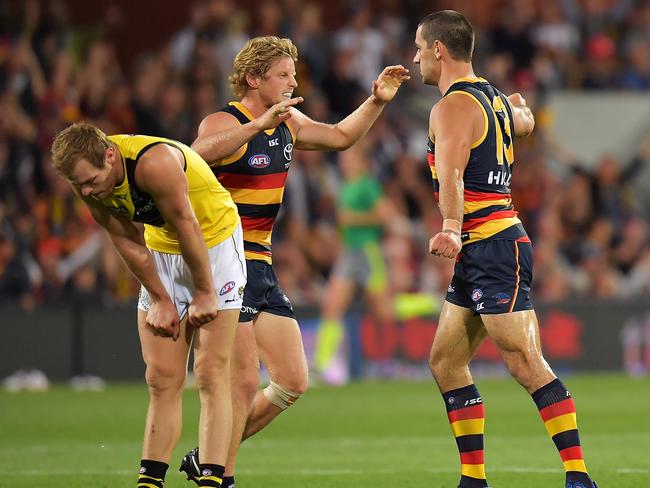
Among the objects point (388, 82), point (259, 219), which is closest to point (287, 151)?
point (259, 219)

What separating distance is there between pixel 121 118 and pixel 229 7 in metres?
2.82

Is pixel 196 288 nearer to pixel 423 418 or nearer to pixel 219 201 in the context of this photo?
pixel 219 201

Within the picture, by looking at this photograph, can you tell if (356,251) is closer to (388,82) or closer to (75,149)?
(388,82)

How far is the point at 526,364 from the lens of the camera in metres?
7.16

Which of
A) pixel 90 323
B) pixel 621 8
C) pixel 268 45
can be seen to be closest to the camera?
pixel 268 45

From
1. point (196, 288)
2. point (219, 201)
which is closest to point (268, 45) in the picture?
point (219, 201)

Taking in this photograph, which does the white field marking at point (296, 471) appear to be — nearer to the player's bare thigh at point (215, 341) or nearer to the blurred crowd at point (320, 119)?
the player's bare thigh at point (215, 341)

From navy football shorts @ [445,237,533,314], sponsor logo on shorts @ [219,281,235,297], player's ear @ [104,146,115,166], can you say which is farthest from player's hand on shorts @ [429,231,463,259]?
player's ear @ [104,146,115,166]

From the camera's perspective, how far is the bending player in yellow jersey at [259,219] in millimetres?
7547

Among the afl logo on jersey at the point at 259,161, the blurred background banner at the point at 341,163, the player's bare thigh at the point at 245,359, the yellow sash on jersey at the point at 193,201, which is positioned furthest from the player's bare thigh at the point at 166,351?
the blurred background banner at the point at 341,163

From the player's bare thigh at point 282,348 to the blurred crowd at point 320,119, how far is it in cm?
869

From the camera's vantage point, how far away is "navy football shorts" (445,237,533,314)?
7.20 m

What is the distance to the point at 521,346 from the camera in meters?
7.14

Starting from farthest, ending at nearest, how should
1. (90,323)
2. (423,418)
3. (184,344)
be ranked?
(90,323) → (423,418) → (184,344)
